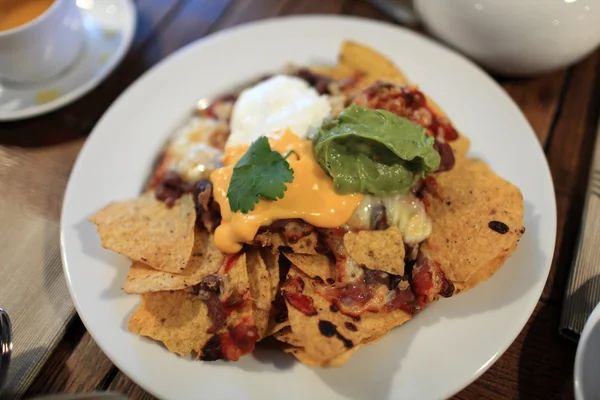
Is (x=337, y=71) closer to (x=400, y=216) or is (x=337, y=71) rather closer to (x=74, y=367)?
(x=400, y=216)

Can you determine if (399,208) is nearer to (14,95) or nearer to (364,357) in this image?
(364,357)

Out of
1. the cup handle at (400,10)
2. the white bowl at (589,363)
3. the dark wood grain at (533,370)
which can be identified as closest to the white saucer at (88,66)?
the cup handle at (400,10)

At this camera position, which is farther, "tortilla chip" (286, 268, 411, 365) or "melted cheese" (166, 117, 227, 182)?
"melted cheese" (166, 117, 227, 182)

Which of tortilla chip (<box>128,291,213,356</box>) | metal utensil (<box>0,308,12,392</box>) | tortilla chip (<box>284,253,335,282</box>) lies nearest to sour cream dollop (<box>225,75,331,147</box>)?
tortilla chip (<box>284,253,335,282</box>)

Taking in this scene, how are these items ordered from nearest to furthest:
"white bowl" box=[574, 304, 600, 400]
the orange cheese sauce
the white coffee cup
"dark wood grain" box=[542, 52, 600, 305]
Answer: "white bowl" box=[574, 304, 600, 400]
the orange cheese sauce
"dark wood grain" box=[542, 52, 600, 305]
the white coffee cup

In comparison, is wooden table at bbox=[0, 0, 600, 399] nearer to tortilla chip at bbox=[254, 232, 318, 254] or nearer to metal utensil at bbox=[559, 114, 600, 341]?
metal utensil at bbox=[559, 114, 600, 341]
